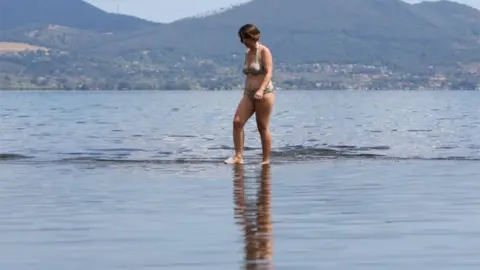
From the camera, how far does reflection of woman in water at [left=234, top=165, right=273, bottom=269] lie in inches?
340

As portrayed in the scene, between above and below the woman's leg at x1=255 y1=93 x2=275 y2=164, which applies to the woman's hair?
above

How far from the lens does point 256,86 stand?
1825 cm

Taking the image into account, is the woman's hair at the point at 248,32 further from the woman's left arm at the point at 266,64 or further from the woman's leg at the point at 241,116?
the woman's leg at the point at 241,116

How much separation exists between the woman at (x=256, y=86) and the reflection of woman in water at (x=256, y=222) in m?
2.74

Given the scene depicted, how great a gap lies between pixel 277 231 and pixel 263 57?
8180mm

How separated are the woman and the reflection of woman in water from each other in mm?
2742

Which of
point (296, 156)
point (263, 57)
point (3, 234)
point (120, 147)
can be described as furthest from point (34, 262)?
point (120, 147)

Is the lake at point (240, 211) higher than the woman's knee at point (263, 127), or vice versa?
the woman's knee at point (263, 127)

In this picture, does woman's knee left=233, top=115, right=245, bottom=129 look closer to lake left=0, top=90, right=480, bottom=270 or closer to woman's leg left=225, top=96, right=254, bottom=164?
woman's leg left=225, top=96, right=254, bottom=164

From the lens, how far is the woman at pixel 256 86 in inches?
706

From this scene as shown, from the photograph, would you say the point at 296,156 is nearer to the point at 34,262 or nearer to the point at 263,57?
the point at 263,57

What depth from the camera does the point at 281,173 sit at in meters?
16.7

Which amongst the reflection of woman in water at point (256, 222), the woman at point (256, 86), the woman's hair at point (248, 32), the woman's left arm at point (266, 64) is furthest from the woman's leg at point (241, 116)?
the reflection of woman in water at point (256, 222)

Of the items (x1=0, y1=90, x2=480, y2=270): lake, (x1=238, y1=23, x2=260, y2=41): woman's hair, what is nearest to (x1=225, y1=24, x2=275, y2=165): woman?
(x1=238, y1=23, x2=260, y2=41): woman's hair
